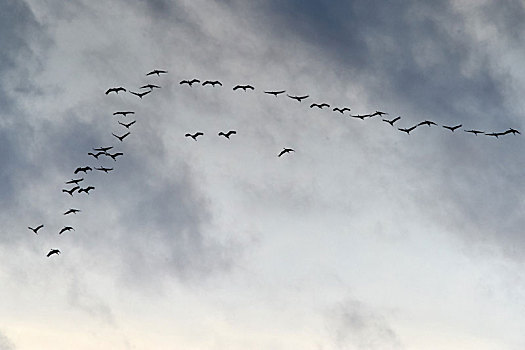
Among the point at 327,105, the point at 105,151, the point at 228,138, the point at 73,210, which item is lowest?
the point at 73,210

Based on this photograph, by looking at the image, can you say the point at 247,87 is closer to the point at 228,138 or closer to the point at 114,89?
the point at 228,138

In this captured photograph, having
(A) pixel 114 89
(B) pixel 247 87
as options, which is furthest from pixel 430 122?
(A) pixel 114 89

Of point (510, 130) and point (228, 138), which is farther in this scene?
point (228, 138)

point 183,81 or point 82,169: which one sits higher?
point 183,81

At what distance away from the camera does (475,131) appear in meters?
173

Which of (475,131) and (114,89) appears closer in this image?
(475,131)

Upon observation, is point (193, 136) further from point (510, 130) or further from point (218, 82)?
point (510, 130)

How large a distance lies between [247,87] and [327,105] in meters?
20.6

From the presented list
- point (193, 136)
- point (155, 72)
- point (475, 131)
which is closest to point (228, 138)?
point (193, 136)

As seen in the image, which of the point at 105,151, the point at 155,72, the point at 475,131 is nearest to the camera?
the point at 475,131

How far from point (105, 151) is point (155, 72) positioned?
1028 inches

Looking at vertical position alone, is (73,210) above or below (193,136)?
below

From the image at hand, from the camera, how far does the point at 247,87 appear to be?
652ft

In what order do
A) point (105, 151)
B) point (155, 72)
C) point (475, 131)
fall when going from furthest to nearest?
point (105, 151) → point (155, 72) → point (475, 131)
